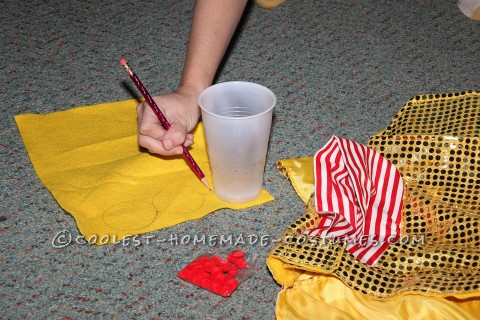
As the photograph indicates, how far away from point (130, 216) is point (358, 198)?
0.34 meters

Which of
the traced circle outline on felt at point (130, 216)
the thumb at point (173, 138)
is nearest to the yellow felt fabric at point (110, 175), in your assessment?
the traced circle outline on felt at point (130, 216)

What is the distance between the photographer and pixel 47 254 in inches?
35.1

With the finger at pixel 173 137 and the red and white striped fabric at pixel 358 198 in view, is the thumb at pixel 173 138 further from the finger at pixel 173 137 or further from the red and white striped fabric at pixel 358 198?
the red and white striped fabric at pixel 358 198

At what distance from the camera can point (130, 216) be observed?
948 millimetres

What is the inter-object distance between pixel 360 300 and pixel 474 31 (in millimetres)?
984

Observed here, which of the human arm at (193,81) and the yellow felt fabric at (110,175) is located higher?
the human arm at (193,81)

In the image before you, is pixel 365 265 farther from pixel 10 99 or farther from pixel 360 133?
pixel 10 99

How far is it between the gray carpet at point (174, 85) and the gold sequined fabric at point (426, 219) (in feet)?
0.28

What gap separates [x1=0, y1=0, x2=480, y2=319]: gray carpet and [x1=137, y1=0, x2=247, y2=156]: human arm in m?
0.14

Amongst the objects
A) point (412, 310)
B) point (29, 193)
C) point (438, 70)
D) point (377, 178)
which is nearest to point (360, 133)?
point (377, 178)

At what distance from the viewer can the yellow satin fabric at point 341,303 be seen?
779 mm

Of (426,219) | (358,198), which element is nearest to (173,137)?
(358,198)

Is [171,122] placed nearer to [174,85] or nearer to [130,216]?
[130,216]

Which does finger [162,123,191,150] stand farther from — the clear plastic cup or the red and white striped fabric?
the red and white striped fabric
